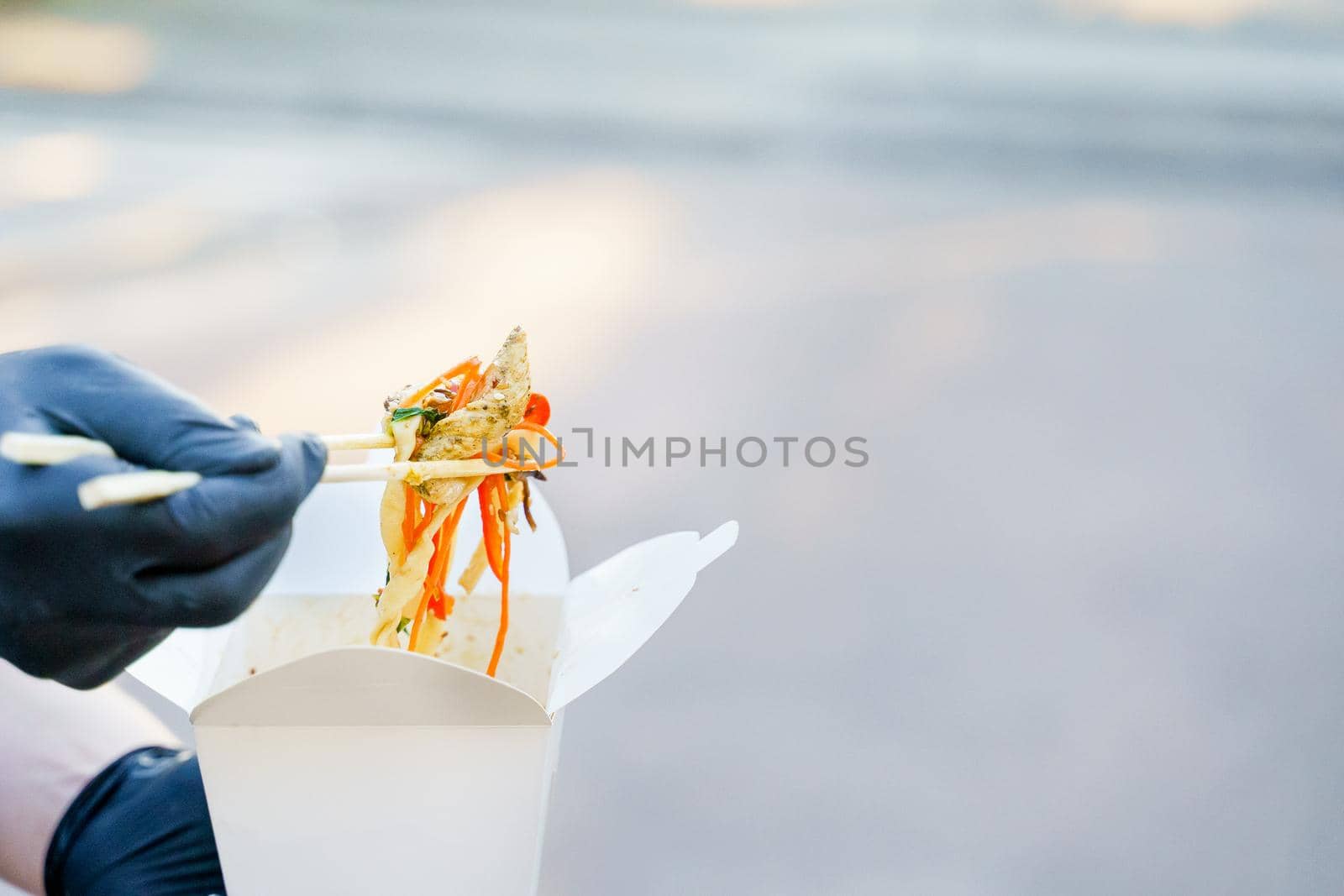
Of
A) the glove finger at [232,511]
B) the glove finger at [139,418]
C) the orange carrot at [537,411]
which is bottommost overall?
the glove finger at [232,511]

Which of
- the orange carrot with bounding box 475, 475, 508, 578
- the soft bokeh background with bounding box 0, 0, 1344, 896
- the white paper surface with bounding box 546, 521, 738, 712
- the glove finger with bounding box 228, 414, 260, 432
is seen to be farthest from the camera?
the soft bokeh background with bounding box 0, 0, 1344, 896

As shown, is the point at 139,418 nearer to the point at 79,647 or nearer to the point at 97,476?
the point at 97,476

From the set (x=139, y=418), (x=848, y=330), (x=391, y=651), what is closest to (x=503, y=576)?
(x=391, y=651)

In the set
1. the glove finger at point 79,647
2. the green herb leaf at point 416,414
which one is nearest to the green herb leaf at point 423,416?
the green herb leaf at point 416,414

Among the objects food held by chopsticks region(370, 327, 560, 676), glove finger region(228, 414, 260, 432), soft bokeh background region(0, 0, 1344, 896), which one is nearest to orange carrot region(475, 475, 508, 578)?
food held by chopsticks region(370, 327, 560, 676)

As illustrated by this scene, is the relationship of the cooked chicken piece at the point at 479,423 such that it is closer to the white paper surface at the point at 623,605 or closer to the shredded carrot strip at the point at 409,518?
the shredded carrot strip at the point at 409,518

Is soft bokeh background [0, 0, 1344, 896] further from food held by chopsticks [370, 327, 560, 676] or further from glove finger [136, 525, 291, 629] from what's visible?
glove finger [136, 525, 291, 629]
